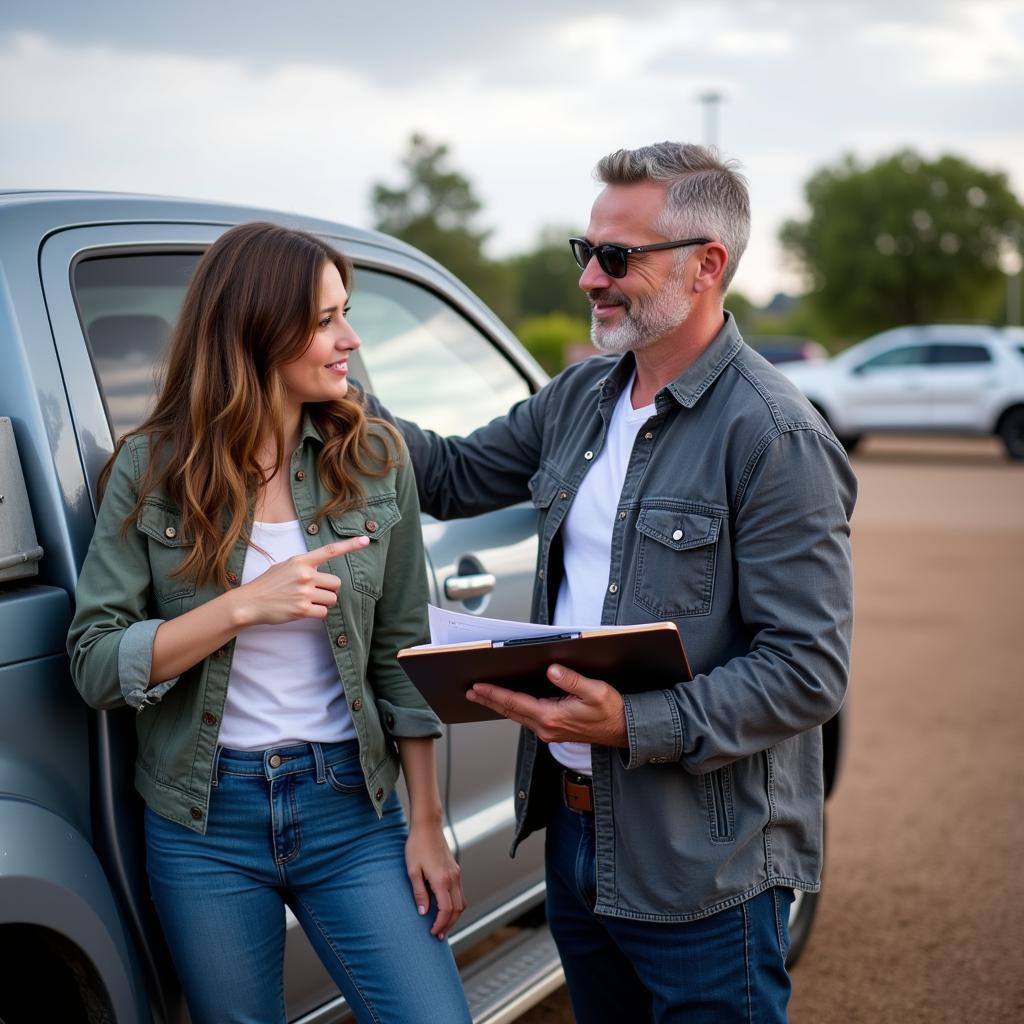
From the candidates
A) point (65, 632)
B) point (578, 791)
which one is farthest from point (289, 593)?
point (578, 791)

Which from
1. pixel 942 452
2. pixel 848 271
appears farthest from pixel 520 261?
pixel 942 452

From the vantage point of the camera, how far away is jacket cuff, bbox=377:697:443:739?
2.17 m

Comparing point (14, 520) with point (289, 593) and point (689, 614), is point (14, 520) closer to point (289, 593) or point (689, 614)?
point (289, 593)

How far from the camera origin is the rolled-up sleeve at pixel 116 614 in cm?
182

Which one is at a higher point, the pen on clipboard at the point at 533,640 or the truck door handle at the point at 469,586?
the pen on clipboard at the point at 533,640

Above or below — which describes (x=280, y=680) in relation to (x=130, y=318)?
below

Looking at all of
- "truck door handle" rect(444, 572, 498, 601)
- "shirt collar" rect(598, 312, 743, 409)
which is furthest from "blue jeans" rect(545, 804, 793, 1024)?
"shirt collar" rect(598, 312, 743, 409)

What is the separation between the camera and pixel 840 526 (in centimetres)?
202

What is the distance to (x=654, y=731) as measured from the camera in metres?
A: 1.96

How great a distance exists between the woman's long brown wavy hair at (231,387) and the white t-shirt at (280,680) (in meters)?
0.06

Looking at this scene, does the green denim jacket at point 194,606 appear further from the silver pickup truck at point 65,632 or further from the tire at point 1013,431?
the tire at point 1013,431

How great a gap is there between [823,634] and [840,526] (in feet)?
0.60

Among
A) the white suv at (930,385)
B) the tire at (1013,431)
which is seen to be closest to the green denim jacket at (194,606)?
the white suv at (930,385)

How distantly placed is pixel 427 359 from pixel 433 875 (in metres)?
1.48
